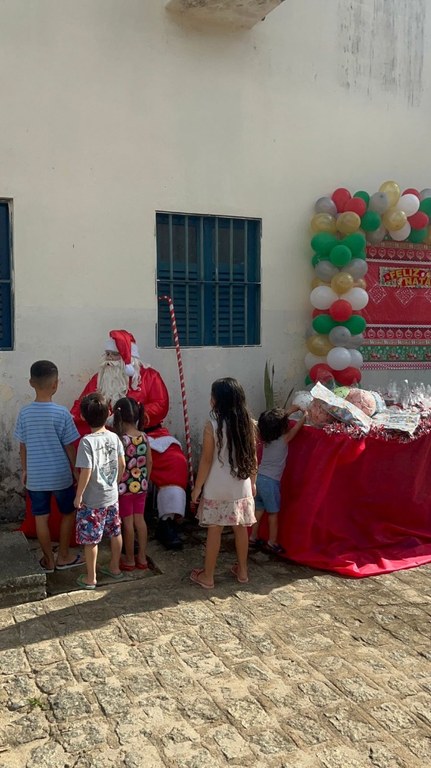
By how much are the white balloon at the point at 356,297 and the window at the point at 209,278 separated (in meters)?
0.94

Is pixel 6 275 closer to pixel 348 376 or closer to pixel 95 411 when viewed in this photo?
pixel 95 411

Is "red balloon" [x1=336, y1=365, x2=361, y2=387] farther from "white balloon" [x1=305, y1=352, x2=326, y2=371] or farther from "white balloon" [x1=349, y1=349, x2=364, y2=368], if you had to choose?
"white balloon" [x1=305, y1=352, x2=326, y2=371]

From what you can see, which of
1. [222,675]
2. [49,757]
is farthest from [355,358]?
[49,757]

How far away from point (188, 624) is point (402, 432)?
2.34 m

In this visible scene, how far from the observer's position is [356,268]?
639cm

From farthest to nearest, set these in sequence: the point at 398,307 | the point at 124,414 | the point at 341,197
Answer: the point at 398,307 < the point at 341,197 < the point at 124,414

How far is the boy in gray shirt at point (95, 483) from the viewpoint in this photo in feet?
13.9

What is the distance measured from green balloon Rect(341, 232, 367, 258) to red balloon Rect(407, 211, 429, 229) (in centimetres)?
77

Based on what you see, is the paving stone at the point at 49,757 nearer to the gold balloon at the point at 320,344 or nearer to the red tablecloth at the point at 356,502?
the red tablecloth at the point at 356,502

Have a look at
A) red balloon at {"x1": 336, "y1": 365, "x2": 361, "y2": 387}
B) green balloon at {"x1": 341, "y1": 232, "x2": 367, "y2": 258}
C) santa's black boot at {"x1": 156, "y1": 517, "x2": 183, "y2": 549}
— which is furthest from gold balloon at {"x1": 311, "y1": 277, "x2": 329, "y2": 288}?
santa's black boot at {"x1": 156, "y1": 517, "x2": 183, "y2": 549}

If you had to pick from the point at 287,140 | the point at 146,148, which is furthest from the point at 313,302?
the point at 146,148

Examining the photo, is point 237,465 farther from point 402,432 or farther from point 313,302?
point 313,302

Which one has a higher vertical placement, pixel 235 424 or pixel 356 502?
pixel 235 424

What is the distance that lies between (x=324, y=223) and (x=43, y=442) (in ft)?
12.1
